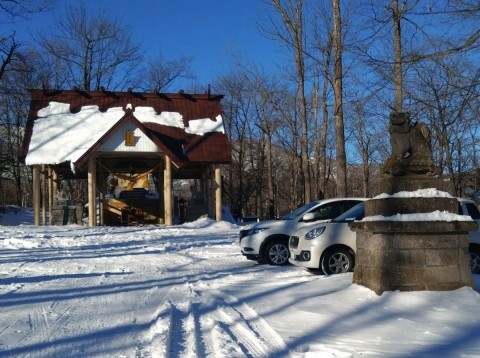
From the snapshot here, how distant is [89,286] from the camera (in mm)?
10062

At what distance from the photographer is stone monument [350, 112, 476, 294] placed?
25.3 ft

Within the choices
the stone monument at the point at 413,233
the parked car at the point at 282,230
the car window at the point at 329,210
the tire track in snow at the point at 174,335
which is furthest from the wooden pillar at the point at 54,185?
the stone monument at the point at 413,233

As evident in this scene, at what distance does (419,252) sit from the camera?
777 centimetres

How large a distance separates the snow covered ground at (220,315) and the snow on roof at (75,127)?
627 inches

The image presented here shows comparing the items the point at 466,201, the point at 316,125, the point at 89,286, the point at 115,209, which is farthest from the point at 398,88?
the point at 316,125

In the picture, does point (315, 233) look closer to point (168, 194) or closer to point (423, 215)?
point (423, 215)

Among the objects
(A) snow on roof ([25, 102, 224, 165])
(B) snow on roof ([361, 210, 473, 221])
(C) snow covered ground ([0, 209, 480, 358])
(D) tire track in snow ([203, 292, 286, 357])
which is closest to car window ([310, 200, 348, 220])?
(C) snow covered ground ([0, 209, 480, 358])

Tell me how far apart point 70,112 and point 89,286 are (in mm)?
22250

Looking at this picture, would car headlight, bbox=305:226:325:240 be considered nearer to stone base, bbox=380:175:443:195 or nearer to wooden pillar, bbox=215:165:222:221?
stone base, bbox=380:175:443:195

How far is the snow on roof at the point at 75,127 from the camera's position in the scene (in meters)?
27.8

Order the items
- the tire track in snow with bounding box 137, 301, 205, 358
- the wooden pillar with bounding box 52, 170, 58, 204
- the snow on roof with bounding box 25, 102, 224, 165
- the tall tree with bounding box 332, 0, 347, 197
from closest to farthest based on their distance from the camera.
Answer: the tire track in snow with bounding box 137, 301, 205, 358, the tall tree with bounding box 332, 0, 347, 197, the snow on roof with bounding box 25, 102, 224, 165, the wooden pillar with bounding box 52, 170, 58, 204

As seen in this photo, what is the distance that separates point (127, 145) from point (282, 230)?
1549 cm

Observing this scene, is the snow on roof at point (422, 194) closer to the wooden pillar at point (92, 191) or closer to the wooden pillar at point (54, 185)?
the wooden pillar at point (92, 191)

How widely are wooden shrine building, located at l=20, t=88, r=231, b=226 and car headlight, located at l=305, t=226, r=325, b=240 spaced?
16747 mm
